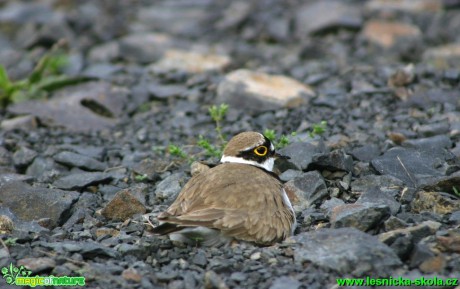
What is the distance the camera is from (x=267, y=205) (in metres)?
6.35

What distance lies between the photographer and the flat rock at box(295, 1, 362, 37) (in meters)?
13.6

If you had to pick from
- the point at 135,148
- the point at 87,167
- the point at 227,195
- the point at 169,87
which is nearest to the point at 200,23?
the point at 169,87

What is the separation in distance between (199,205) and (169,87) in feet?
16.6

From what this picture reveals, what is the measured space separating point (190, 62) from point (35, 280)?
708cm

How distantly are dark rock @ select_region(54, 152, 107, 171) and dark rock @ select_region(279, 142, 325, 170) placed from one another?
2.07 m

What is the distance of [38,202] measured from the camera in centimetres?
693

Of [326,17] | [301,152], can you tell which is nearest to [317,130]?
[301,152]

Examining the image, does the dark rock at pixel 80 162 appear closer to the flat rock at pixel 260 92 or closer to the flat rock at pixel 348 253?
the flat rock at pixel 260 92

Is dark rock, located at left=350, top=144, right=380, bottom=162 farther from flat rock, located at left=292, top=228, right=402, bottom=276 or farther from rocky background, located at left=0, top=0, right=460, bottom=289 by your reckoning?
flat rock, located at left=292, top=228, right=402, bottom=276

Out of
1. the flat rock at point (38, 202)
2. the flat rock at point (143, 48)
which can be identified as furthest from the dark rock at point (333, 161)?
the flat rock at point (143, 48)

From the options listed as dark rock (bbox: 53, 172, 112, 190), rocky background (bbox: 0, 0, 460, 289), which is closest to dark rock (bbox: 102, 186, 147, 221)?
rocky background (bbox: 0, 0, 460, 289)

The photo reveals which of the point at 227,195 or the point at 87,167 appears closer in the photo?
the point at 227,195

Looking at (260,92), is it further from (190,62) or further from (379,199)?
(379,199)

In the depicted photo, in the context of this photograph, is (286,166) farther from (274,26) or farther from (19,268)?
(274,26)
